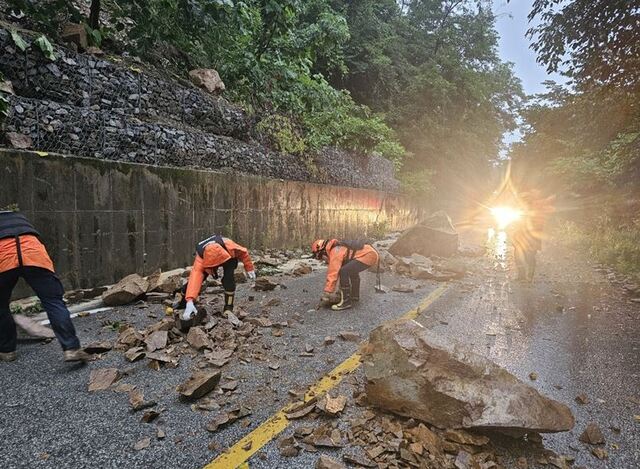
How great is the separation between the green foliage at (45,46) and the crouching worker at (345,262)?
5.94 m

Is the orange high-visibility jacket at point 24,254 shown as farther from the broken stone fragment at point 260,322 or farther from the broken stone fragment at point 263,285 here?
the broken stone fragment at point 263,285

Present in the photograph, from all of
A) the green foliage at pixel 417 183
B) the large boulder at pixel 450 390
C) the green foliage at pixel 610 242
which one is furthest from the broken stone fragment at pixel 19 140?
the green foliage at pixel 417 183

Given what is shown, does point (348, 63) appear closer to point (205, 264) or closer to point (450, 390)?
point (205, 264)

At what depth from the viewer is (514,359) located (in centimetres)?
406

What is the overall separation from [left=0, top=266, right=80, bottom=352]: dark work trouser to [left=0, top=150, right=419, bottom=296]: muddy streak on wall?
2.27 m

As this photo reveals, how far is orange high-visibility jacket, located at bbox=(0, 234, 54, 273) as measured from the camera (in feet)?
11.4

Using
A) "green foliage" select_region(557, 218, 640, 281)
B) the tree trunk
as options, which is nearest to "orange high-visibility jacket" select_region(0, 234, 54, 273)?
the tree trunk

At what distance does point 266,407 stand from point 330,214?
38.1 feet

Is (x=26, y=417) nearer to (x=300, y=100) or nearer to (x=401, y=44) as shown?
(x=300, y=100)

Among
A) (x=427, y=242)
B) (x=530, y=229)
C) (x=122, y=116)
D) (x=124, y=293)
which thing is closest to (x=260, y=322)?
(x=124, y=293)

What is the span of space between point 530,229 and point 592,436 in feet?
21.2

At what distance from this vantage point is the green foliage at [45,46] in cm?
670

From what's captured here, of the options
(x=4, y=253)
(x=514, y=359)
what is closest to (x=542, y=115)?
(x=514, y=359)

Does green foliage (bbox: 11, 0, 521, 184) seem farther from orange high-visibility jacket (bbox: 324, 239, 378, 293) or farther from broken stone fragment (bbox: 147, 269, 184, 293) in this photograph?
orange high-visibility jacket (bbox: 324, 239, 378, 293)
